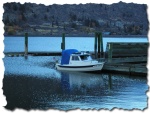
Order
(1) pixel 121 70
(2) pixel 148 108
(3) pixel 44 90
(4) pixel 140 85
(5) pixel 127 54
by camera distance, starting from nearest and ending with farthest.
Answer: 1. (2) pixel 148 108
2. (3) pixel 44 90
3. (4) pixel 140 85
4. (1) pixel 121 70
5. (5) pixel 127 54

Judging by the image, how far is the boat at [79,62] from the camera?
84.4 ft

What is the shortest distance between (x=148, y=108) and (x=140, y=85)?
17552 millimetres

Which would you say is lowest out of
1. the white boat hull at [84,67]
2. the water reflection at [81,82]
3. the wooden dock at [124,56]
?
the water reflection at [81,82]

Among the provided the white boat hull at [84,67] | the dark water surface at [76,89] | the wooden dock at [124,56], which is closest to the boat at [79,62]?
the white boat hull at [84,67]

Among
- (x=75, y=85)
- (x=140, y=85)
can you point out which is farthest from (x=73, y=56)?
(x=140, y=85)

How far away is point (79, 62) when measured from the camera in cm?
2608

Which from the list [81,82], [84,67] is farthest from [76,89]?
[84,67]

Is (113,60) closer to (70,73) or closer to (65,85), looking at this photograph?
(70,73)

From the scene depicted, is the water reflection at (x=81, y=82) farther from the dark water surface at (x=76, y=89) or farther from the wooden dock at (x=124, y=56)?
the wooden dock at (x=124, y=56)

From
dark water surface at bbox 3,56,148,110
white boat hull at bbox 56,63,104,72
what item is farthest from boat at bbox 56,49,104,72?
dark water surface at bbox 3,56,148,110

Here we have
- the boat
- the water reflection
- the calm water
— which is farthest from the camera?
the boat

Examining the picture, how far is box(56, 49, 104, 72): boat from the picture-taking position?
84.4ft

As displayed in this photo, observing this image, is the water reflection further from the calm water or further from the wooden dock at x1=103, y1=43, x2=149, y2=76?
the wooden dock at x1=103, y1=43, x2=149, y2=76

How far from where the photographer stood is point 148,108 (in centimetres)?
288
